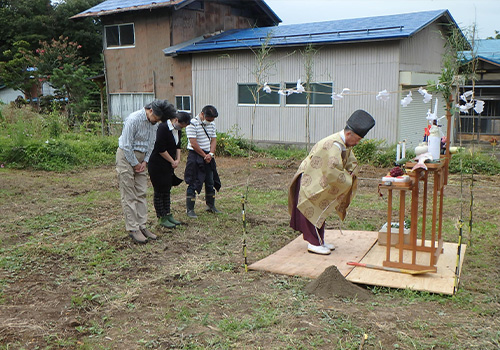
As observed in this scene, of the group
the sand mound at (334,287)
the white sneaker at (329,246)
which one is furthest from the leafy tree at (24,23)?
the sand mound at (334,287)

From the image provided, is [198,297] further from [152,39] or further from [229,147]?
[152,39]

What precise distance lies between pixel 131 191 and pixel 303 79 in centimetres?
1018

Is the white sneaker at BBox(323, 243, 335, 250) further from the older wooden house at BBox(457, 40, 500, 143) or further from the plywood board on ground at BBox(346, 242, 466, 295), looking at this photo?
the older wooden house at BBox(457, 40, 500, 143)

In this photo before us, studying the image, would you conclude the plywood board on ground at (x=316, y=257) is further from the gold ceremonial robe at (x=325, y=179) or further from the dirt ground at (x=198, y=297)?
the gold ceremonial robe at (x=325, y=179)

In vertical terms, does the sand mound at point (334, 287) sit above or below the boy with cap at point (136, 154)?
below

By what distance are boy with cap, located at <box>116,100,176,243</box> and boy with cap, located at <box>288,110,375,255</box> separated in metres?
1.83

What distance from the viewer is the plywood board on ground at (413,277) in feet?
14.9

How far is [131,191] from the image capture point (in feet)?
19.3

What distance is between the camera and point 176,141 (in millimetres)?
6781

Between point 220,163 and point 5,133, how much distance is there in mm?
6170

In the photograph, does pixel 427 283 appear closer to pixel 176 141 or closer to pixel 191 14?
pixel 176 141

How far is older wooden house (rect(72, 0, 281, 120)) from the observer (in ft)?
59.0

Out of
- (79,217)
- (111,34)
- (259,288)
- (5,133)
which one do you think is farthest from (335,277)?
(111,34)

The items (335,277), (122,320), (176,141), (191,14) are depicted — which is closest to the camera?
(122,320)
